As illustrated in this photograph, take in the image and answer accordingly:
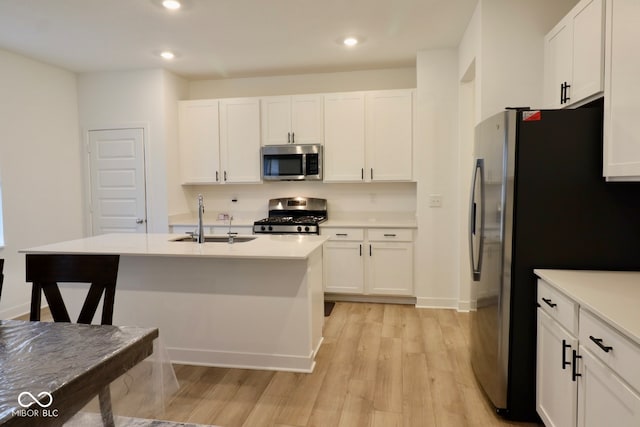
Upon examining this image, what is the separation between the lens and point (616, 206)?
6.57 ft

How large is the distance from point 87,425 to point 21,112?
3.84 m

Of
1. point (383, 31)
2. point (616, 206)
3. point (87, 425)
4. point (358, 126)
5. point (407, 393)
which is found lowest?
point (407, 393)

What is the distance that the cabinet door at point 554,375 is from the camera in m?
1.68

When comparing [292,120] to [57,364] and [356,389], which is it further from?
[57,364]

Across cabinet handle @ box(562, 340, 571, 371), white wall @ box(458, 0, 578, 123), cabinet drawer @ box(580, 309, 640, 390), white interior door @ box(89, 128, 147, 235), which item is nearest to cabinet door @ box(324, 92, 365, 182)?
white wall @ box(458, 0, 578, 123)

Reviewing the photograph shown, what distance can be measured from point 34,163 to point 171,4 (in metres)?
2.53

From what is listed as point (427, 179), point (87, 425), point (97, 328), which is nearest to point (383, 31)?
point (427, 179)

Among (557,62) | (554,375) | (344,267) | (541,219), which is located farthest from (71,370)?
(344,267)

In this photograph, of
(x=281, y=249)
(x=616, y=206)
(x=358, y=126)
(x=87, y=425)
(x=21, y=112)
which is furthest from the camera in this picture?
(x=358, y=126)

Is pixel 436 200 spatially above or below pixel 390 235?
above

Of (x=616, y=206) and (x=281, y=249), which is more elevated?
(x=616, y=206)

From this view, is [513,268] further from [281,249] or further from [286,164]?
[286,164]

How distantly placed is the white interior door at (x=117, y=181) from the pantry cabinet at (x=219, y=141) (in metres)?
0.52

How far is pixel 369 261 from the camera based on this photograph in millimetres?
4273
